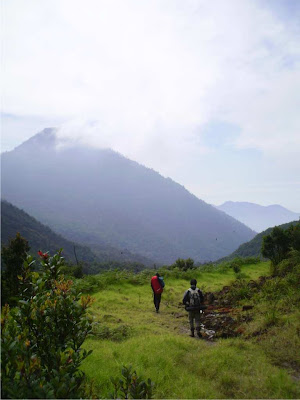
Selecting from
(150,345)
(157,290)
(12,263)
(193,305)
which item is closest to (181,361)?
(150,345)

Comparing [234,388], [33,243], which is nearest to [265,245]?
[234,388]

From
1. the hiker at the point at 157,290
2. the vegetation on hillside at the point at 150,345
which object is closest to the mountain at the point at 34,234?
the hiker at the point at 157,290

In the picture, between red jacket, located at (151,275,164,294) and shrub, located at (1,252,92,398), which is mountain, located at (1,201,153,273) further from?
shrub, located at (1,252,92,398)

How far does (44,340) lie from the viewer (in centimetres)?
352

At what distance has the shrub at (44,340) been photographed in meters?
2.84

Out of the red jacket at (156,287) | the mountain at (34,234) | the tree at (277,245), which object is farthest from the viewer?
the mountain at (34,234)

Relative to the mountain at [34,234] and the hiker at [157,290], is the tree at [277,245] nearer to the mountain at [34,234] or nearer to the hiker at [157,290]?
the hiker at [157,290]

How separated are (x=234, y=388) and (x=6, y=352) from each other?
4.85m

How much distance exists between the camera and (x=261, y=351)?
7.36 meters

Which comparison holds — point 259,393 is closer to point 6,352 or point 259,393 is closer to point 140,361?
point 140,361

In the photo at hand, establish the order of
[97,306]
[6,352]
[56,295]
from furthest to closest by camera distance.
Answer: [97,306] < [56,295] < [6,352]

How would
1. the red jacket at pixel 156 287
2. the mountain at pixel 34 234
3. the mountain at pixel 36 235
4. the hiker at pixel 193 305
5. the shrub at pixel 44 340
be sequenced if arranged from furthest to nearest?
the mountain at pixel 34 234, the mountain at pixel 36 235, the red jacket at pixel 156 287, the hiker at pixel 193 305, the shrub at pixel 44 340

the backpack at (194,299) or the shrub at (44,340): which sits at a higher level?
the shrub at (44,340)

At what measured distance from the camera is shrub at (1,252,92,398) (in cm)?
284
